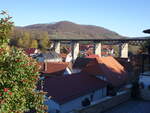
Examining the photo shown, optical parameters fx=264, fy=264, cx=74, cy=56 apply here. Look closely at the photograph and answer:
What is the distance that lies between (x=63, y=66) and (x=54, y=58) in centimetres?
2904

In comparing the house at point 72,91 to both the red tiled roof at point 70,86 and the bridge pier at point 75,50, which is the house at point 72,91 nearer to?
the red tiled roof at point 70,86

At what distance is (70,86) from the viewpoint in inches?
909

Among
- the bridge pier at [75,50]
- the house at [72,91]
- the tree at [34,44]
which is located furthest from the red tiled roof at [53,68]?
the tree at [34,44]

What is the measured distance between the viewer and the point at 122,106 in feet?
52.0

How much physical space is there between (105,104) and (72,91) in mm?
7632

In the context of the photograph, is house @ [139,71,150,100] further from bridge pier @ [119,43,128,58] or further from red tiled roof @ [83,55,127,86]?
bridge pier @ [119,43,128,58]

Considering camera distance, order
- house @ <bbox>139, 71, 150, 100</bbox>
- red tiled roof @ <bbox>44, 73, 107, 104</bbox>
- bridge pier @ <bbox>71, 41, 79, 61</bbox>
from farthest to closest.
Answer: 1. bridge pier @ <bbox>71, 41, 79, 61</bbox>
2. red tiled roof @ <bbox>44, 73, 107, 104</bbox>
3. house @ <bbox>139, 71, 150, 100</bbox>

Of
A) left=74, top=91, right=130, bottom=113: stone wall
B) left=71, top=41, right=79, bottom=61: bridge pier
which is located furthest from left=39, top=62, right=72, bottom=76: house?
left=71, top=41, right=79, bottom=61: bridge pier

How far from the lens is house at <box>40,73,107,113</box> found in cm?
1965

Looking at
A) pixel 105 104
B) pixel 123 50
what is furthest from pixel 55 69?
pixel 123 50

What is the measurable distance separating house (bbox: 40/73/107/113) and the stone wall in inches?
125

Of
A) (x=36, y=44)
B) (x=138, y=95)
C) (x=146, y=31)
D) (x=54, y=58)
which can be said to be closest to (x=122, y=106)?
(x=138, y=95)

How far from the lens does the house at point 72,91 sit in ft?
64.5

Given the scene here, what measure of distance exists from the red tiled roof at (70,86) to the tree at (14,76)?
1376 centimetres
